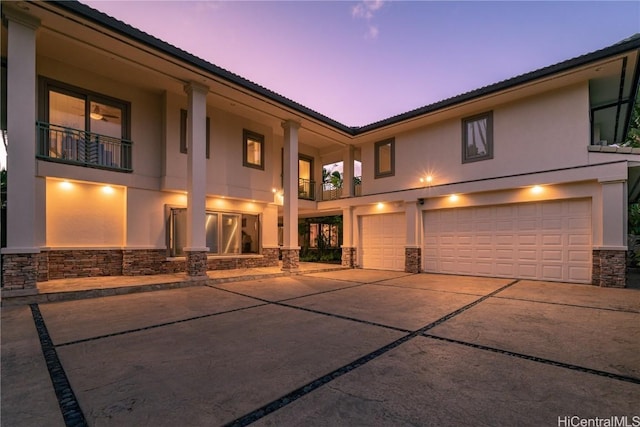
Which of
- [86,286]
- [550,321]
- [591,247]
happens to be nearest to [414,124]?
[591,247]

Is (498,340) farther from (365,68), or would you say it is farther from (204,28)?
(365,68)

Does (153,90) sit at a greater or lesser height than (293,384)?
greater

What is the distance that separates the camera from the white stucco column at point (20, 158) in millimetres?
6172

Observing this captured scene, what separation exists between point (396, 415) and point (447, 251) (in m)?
9.91

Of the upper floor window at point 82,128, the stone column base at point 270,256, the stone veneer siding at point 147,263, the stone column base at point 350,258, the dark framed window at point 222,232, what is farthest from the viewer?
the stone column base at point 350,258

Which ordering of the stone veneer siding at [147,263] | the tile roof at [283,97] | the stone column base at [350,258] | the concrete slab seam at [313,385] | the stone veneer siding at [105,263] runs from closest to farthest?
1. the concrete slab seam at [313,385]
2. the tile roof at [283,97]
3. the stone veneer siding at [105,263]
4. the stone veneer siding at [147,263]
5. the stone column base at [350,258]

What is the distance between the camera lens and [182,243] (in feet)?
34.5

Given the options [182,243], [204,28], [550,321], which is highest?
[204,28]

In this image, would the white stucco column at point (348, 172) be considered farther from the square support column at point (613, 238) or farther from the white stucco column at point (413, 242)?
the square support column at point (613, 238)

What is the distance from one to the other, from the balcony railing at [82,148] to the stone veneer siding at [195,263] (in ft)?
11.1

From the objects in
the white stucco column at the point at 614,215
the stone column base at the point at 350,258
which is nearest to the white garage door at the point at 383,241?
the stone column base at the point at 350,258

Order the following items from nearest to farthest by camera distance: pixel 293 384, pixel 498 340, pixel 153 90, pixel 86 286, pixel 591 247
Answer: pixel 293 384 → pixel 498 340 → pixel 86 286 → pixel 591 247 → pixel 153 90

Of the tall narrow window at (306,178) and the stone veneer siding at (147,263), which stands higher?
the tall narrow window at (306,178)

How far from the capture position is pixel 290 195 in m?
11.6
